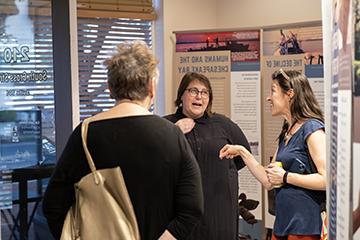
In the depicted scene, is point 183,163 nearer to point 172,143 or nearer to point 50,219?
point 172,143

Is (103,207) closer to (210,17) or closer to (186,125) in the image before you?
(186,125)

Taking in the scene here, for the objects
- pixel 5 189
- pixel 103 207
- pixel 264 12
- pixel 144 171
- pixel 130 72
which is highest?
pixel 264 12

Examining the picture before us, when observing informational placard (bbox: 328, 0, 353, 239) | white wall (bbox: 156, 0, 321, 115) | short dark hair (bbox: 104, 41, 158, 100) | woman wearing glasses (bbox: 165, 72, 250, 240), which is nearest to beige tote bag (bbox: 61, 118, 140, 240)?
short dark hair (bbox: 104, 41, 158, 100)

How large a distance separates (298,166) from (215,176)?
0.66m

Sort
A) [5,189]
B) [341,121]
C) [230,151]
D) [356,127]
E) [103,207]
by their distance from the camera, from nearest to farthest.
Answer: [356,127]
[341,121]
[103,207]
[230,151]
[5,189]

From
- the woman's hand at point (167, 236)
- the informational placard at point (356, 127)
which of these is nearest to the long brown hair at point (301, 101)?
the woman's hand at point (167, 236)

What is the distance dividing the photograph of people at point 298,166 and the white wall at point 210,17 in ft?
5.29

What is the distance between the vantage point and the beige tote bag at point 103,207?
5.80ft

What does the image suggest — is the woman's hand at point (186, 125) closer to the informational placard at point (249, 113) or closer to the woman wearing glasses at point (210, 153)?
the woman wearing glasses at point (210, 153)

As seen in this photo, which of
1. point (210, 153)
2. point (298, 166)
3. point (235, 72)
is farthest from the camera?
point (235, 72)

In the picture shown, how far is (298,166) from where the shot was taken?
2402 millimetres

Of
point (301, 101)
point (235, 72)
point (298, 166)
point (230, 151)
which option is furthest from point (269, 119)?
point (298, 166)

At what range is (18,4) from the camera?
3.58 metres

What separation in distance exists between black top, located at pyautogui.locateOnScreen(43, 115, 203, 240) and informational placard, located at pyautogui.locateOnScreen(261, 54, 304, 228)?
2.10 meters
